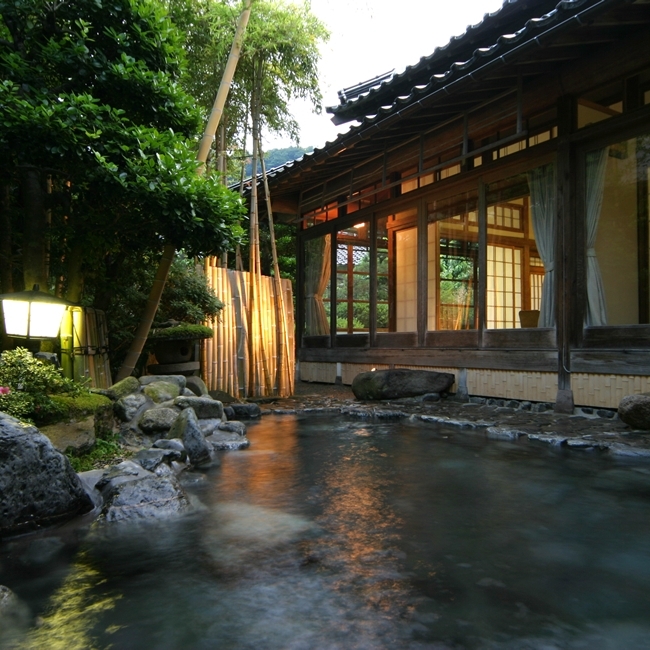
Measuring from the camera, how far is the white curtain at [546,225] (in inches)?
285

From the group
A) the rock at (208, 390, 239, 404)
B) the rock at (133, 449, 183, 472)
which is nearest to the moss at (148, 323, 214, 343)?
the rock at (208, 390, 239, 404)

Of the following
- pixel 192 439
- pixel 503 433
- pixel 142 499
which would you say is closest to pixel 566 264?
pixel 503 433

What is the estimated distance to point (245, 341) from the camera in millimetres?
9359

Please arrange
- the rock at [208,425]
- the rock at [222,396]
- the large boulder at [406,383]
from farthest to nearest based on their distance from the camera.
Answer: the large boulder at [406,383] → the rock at [222,396] → the rock at [208,425]

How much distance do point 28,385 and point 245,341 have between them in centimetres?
536

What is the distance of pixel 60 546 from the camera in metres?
3.08

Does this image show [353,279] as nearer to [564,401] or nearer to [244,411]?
[244,411]

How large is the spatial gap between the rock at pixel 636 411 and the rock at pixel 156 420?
4.70 metres

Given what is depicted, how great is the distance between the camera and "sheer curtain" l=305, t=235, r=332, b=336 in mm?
12109

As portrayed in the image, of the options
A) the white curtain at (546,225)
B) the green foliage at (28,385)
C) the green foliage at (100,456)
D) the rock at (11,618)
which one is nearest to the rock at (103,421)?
the green foliage at (100,456)

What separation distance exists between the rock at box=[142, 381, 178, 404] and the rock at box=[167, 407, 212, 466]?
1.14 m

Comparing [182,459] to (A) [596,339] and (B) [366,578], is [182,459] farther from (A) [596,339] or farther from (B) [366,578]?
(A) [596,339]

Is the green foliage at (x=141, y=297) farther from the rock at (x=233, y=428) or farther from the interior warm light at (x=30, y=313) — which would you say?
the interior warm light at (x=30, y=313)

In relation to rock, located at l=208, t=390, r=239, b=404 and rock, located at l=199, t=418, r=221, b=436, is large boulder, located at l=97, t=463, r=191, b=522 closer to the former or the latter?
rock, located at l=199, t=418, r=221, b=436
